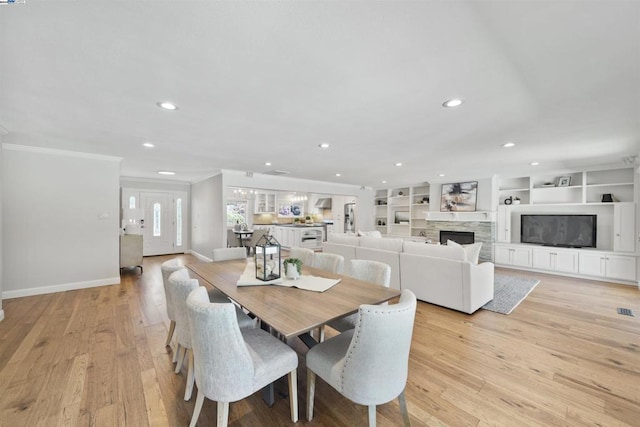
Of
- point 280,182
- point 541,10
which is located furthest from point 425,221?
point 541,10

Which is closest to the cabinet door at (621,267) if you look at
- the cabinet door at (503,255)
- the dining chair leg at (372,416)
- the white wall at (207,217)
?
the cabinet door at (503,255)

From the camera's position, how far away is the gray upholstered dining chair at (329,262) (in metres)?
2.78

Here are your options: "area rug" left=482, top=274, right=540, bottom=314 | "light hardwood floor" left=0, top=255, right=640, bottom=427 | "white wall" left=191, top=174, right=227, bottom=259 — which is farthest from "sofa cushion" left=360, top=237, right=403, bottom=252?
"white wall" left=191, top=174, right=227, bottom=259

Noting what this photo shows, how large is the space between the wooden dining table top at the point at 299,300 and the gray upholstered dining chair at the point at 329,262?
1.11 feet

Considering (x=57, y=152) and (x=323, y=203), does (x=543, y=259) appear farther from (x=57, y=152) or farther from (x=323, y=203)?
(x=57, y=152)

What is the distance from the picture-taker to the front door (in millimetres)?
7605

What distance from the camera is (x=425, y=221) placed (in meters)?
8.64

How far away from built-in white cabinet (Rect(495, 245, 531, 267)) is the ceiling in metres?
3.20

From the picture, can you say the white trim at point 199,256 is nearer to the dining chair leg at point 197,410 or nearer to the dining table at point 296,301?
the dining table at point 296,301

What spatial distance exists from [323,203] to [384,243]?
284 inches

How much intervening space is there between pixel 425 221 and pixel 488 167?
131 inches

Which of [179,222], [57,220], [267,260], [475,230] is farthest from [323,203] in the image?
[267,260]

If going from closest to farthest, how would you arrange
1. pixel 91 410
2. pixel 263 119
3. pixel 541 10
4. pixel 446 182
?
pixel 541 10, pixel 91 410, pixel 263 119, pixel 446 182

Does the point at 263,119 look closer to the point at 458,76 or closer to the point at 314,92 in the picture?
the point at 314,92
